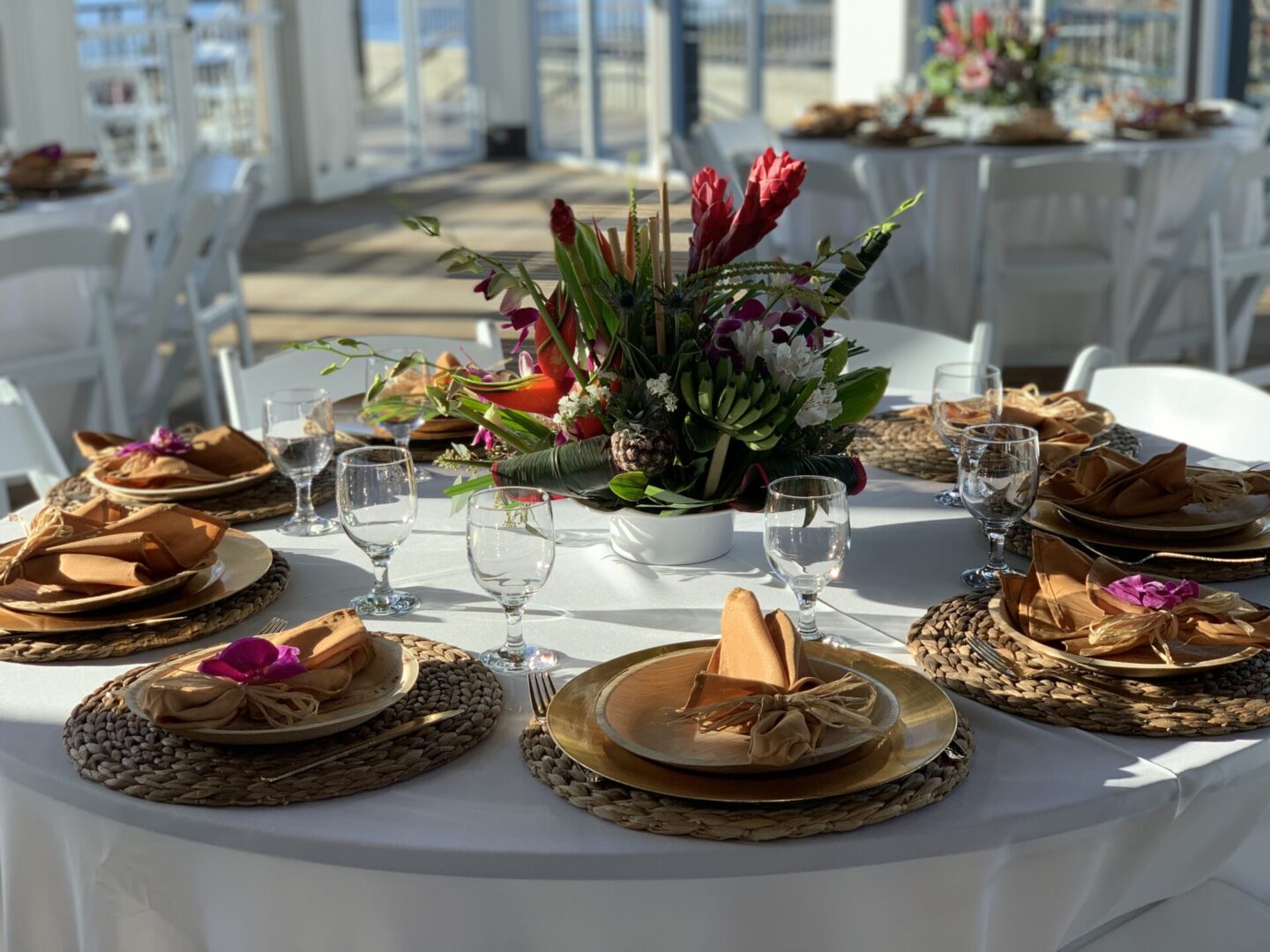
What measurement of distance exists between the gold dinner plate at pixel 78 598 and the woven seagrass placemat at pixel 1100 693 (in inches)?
28.5

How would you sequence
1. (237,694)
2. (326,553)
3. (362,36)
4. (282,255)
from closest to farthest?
(237,694)
(326,553)
(282,255)
(362,36)

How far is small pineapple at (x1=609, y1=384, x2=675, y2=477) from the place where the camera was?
1.44m

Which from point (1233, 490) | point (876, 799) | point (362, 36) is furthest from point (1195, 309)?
point (362, 36)

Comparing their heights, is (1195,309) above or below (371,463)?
below

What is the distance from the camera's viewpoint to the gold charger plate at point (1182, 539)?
1514 millimetres

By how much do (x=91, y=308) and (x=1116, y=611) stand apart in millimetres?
3654

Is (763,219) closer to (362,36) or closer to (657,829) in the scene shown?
(657,829)

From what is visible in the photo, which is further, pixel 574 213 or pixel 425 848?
pixel 574 213

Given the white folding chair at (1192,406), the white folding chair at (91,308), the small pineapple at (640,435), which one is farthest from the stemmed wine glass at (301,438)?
the white folding chair at (91,308)

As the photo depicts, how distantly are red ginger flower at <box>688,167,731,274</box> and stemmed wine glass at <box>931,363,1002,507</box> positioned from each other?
0.42m

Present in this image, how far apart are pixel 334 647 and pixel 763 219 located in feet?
2.00

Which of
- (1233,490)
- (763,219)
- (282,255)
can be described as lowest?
(282,255)

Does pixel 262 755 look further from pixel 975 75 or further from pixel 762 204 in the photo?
pixel 975 75

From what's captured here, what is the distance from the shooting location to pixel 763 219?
1.46 metres
